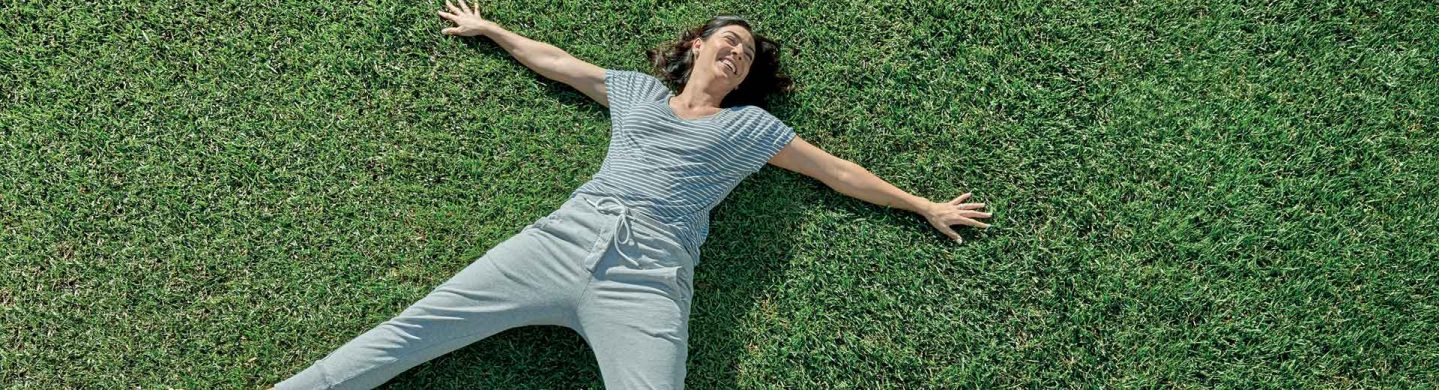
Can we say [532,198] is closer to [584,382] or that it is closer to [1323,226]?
[584,382]

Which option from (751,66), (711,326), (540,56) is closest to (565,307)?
(711,326)

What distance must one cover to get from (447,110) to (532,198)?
0.59 m

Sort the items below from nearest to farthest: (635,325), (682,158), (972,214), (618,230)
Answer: (635,325)
(618,230)
(682,158)
(972,214)

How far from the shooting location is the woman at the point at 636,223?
9.65 feet

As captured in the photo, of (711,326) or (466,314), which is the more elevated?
(466,314)

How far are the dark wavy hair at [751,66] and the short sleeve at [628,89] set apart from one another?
0.15 metres

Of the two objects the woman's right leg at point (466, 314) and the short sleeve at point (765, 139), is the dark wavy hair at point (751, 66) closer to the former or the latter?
the short sleeve at point (765, 139)

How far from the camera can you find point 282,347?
333 cm

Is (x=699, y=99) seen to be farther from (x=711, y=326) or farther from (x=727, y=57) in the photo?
(x=711, y=326)

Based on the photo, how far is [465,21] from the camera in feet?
11.9

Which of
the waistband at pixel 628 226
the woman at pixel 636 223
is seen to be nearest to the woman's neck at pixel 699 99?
the woman at pixel 636 223

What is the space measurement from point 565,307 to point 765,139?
3.50ft

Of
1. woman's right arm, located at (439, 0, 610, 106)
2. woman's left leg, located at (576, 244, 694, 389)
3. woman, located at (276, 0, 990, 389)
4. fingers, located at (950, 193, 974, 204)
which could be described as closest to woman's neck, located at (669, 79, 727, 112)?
woman, located at (276, 0, 990, 389)

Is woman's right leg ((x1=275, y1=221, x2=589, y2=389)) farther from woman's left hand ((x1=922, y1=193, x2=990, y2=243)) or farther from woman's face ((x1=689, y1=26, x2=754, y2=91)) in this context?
woman's left hand ((x1=922, y1=193, x2=990, y2=243))
